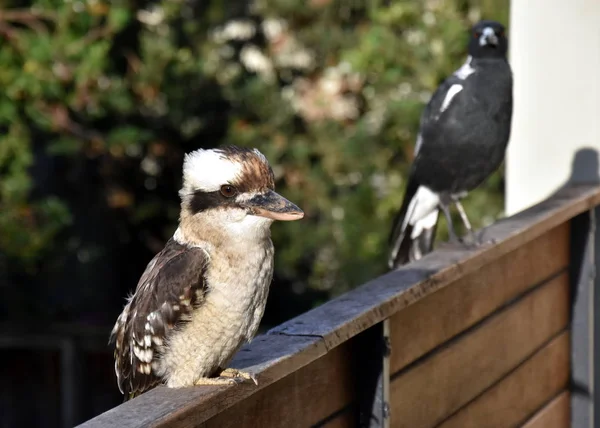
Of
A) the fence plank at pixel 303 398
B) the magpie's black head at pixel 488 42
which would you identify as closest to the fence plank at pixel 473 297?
the fence plank at pixel 303 398

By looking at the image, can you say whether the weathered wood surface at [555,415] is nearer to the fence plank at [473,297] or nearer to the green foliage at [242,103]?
the fence plank at [473,297]

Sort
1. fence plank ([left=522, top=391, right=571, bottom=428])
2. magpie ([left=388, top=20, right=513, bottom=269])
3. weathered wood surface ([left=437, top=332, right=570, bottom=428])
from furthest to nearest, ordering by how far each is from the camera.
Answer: magpie ([left=388, top=20, right=513, bottom=269]), fence plank ([left=522, top=391, right=571, bottom=428]), weathered wood surface ([left=437, top=332, right=570, bottom=428])

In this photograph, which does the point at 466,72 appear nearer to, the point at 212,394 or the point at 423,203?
the point at 423,203

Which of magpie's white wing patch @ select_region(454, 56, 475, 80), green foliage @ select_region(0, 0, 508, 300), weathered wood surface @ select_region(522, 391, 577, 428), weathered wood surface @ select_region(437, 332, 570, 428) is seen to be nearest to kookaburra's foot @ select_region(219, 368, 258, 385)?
weathered wood surface @ select_region(437, 332, 570, 428)

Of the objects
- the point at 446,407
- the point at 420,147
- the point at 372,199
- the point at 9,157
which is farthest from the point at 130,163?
the point at 446,407

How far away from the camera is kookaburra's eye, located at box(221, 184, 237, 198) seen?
5.81ft

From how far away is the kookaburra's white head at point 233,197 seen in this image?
175 cm

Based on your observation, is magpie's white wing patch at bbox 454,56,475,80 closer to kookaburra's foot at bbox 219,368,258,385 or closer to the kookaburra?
the kookaburra

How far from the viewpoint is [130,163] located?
4754 mm

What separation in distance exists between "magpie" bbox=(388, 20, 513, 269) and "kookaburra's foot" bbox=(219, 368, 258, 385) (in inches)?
71.8

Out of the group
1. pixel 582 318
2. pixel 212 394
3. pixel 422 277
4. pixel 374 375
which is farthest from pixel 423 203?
pixel 212 394

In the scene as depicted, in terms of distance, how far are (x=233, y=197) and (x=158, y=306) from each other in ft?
0.75

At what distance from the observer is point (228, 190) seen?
1776 mm

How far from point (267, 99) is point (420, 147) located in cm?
118
